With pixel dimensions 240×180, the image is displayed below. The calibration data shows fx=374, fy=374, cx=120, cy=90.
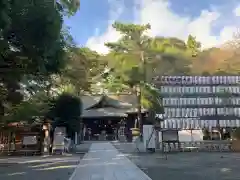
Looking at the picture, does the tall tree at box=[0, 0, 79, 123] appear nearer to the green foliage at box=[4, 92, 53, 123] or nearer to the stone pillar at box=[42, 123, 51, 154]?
the green foliage at box=[4, 92, 53, 123]

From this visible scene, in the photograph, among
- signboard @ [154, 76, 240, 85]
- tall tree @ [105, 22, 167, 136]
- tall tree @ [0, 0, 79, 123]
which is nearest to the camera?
tall tree @ [0, 0, 79, 123]

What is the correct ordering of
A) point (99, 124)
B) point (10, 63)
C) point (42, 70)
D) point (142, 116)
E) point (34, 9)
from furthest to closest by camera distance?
1. point (99, 124)
2. point (142, 116)
3. point (10, 63)
4. point (42, 70)
5. point (34, 9)

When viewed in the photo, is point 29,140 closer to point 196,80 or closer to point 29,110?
point 29,110

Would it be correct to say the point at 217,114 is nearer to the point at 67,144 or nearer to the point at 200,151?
the point at 200,151

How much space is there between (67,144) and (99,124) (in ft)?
64.8

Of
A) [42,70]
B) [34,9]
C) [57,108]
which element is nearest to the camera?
[34,9]

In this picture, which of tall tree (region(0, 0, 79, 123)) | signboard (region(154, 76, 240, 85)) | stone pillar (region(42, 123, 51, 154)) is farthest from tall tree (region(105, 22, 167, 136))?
tall tree (region(0, 0, 79, 123))

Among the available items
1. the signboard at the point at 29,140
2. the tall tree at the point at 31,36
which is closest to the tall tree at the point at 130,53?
the signboard at the point at 29,140

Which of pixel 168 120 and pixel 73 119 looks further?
pixel 73 119

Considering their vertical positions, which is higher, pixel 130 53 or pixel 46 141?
pixel 130 53

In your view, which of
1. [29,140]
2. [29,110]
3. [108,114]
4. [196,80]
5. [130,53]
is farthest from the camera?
[108,114]

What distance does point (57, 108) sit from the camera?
75.6 ft

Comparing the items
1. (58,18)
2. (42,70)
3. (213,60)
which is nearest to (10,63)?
(42,70)

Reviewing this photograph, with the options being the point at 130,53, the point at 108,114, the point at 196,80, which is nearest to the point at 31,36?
the point at 196,80
